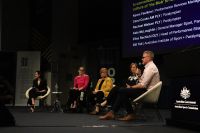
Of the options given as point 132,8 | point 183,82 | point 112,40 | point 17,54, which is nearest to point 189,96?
point 183,82

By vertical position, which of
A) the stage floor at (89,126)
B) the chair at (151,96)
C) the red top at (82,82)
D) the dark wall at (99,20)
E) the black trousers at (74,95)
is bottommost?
the stage floor at (89,126)

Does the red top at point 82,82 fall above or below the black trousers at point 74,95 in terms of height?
above

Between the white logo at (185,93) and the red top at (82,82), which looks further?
the red top at (82,82)

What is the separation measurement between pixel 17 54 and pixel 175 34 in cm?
606

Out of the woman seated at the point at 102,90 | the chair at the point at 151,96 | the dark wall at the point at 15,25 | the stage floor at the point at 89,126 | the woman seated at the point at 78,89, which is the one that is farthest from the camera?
the dark wall at the point at 15,25

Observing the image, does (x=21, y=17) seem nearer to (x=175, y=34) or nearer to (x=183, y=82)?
(x=175, y=34)

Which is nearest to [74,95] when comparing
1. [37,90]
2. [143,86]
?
[37,90]

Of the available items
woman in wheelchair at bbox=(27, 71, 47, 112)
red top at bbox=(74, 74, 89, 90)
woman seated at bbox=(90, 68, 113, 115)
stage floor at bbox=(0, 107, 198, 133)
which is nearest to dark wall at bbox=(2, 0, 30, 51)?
woman in wheelchair at bbox=(27, 71, 47, 112)

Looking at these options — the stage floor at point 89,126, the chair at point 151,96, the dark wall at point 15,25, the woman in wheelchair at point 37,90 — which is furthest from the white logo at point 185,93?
the dark wall at point 15,25

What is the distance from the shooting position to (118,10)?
1014cm

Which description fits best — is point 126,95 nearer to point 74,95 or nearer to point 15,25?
point 74,95

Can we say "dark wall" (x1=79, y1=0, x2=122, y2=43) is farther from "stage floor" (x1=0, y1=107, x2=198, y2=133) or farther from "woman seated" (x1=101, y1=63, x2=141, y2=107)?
"stage floor" (x1=0, y1=107, x2=198, y2=133)

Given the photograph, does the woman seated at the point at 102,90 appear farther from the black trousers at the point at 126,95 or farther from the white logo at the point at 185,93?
the white logo at the point at 185,93

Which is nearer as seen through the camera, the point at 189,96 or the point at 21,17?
the point at 189,96
